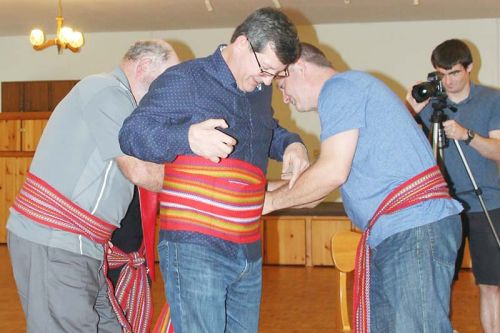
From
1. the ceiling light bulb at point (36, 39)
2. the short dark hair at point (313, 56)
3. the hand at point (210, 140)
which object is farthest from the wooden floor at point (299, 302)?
the hand at point (210, 140)

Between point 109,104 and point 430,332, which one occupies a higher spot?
point 109,104

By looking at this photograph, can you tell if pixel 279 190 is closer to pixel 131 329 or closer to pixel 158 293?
pixel 131 329

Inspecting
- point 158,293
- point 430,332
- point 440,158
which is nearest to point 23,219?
point 430,332

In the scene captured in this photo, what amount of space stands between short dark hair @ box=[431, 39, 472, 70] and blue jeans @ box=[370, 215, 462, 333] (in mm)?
1469

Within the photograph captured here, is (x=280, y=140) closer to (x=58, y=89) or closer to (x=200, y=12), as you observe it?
(x=200, y=12)

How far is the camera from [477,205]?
3.30 m

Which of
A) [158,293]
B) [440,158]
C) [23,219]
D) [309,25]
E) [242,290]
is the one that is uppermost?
[309,25]

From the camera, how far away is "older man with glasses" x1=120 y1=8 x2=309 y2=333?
1752 mm

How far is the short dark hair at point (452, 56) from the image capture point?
3.30 metres

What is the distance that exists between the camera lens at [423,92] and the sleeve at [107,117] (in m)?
1.27

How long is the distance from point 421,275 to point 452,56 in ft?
5.44

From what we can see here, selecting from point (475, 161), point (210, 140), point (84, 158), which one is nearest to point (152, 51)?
point (84, 158)

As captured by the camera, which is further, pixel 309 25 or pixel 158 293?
pixel 309 25

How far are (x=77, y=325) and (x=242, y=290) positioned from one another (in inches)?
24.4
